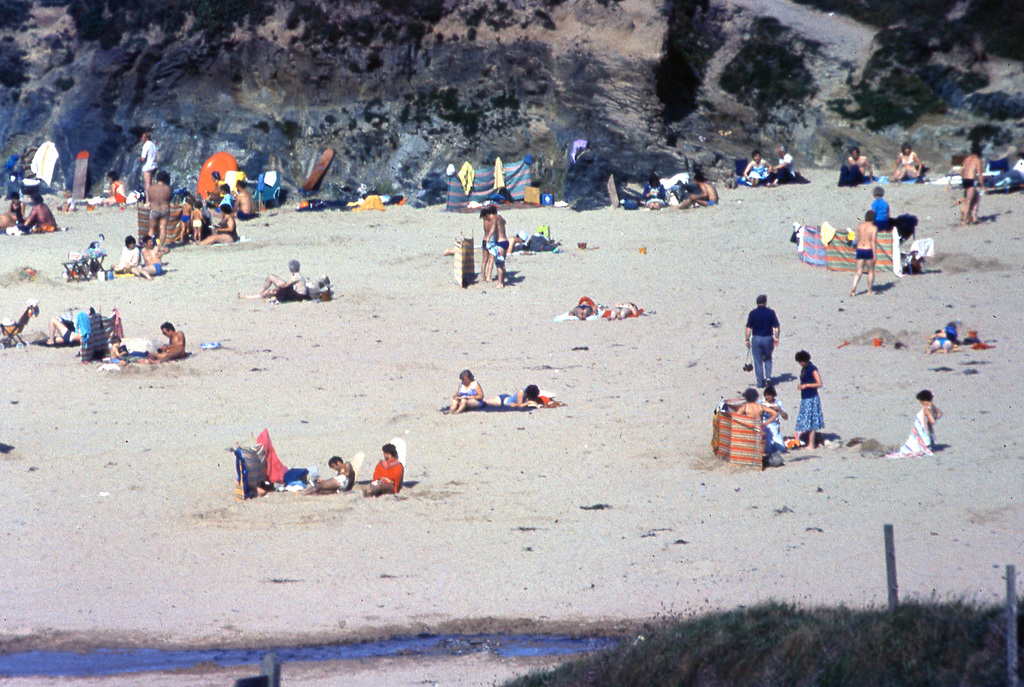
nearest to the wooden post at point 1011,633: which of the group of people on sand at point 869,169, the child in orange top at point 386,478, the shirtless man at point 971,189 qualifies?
the child in orange top at point 386,478

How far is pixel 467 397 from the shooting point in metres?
13.0

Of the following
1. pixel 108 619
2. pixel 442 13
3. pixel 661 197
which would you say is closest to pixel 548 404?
pixel 108 619

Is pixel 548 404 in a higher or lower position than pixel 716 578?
higher

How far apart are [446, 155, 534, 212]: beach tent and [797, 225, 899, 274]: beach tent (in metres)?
7.86

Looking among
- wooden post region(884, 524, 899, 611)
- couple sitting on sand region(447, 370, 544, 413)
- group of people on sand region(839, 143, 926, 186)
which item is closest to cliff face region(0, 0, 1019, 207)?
group of people on sand region(839, 143, 926, 186)

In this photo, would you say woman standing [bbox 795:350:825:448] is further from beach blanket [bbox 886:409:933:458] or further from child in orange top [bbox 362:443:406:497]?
child in orange top [bbox 362:443:406:497]

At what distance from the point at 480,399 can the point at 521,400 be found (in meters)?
0.48

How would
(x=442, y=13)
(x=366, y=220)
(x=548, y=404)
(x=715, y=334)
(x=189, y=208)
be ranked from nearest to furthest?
(x=548, y=404)
(x=715, y=334)
(x=189, y=208)
(x=366, y=220)
(x=442, y=13)

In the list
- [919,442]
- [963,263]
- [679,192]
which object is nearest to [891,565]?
[919,442]

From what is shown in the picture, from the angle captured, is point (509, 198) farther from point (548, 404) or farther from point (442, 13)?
point (548, 404)

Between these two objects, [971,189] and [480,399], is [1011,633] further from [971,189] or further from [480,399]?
[971,189]

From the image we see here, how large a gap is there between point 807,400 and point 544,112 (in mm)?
16598

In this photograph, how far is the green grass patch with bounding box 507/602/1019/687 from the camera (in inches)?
211

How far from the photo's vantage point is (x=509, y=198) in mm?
25031
